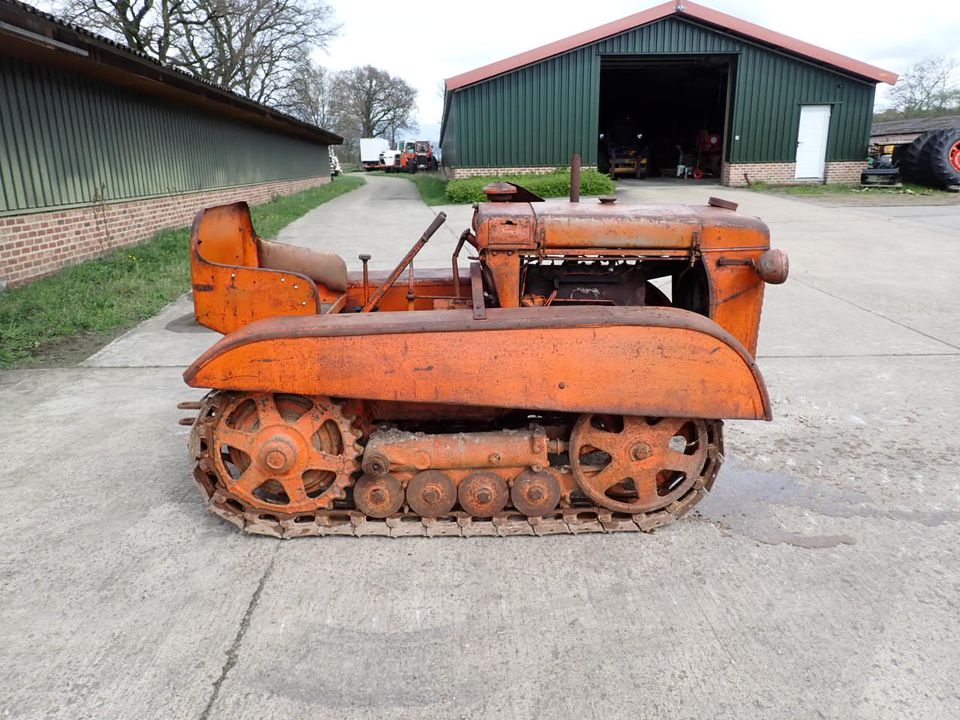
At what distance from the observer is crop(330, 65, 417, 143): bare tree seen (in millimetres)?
71375

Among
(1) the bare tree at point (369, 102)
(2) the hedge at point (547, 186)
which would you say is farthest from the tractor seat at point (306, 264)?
(1) the bare tree at point (369, 102)

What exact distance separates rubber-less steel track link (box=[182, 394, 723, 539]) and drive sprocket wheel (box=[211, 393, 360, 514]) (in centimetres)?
6

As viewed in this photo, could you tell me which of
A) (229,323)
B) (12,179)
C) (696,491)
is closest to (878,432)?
(696,491)

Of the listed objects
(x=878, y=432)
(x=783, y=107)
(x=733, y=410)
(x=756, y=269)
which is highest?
(x=783, y=107)

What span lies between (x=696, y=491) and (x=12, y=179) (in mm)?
8683

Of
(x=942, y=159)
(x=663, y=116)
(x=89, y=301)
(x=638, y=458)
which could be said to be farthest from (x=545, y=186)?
(x=663, y=116)

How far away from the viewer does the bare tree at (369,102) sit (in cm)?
7138

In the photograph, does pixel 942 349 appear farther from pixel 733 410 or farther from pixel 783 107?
pixel 783 107

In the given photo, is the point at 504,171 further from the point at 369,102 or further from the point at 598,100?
the point at 369,102

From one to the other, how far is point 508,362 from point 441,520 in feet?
2.85

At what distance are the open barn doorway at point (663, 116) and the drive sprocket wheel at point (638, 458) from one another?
859 inches

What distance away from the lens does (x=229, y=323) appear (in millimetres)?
3484

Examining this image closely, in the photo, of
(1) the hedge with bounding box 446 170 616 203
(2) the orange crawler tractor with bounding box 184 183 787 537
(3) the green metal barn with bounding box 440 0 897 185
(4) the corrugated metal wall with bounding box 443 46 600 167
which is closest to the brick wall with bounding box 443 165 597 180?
(3) the green metal barn with bounding box 440 0 897 185

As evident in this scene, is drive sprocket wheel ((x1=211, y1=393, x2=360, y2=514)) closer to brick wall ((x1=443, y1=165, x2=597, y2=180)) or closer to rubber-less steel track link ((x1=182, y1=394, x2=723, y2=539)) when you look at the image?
rubber-less steel track link ((x1=182, y1=394, x2=723, y2=539))
